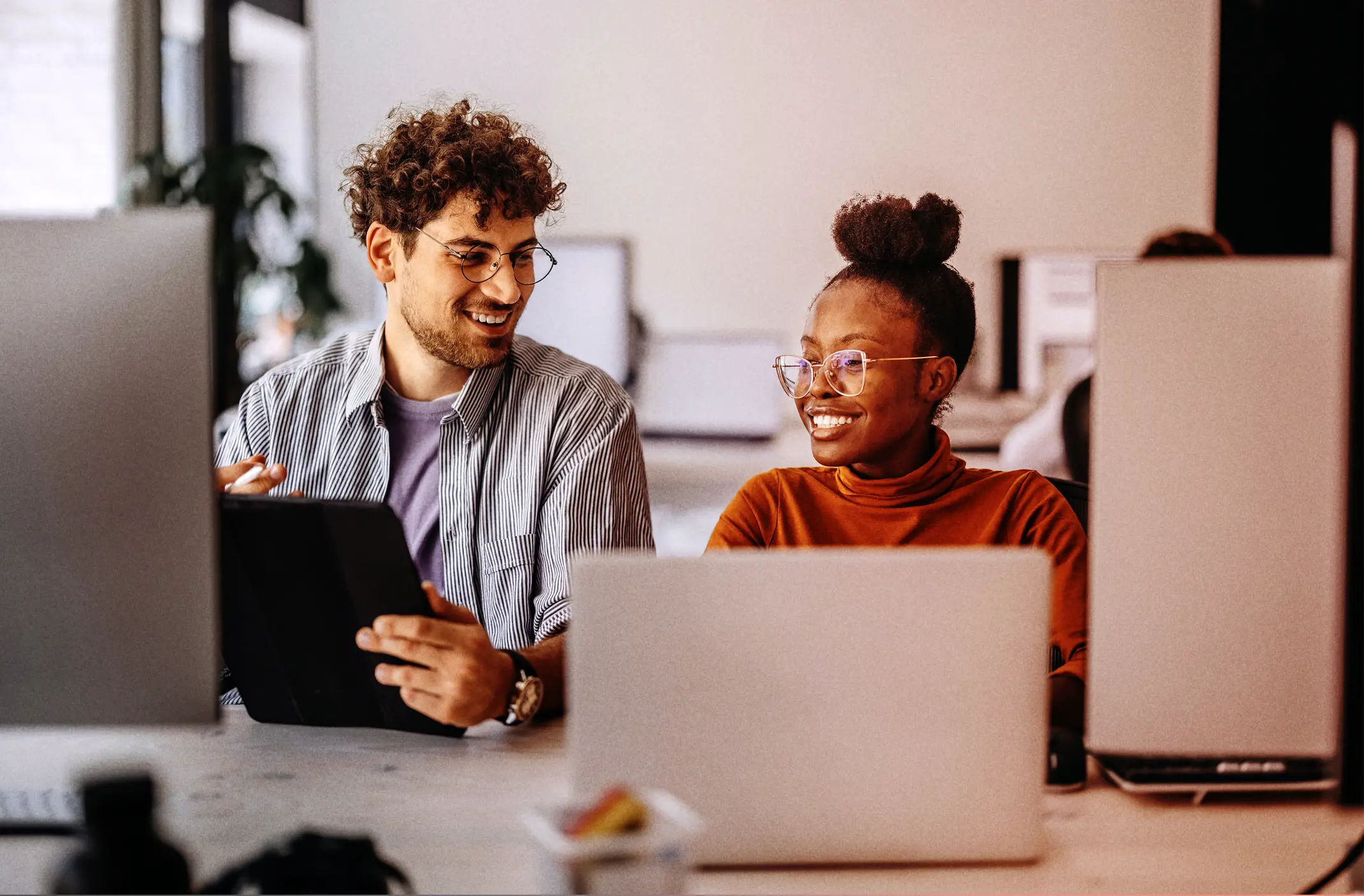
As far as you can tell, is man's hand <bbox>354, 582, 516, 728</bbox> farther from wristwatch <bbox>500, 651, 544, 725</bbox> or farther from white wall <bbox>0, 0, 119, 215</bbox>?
white wall <bbox>0, 0, 119, 215</bbox>

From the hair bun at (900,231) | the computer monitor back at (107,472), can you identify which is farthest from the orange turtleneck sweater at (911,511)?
the computer monitor back at (107,472)

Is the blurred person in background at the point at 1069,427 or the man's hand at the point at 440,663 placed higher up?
the blurred person in background at the point at 1069,427

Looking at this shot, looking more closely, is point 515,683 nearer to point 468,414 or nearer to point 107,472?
point 107,472

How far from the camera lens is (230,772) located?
105 centimetres

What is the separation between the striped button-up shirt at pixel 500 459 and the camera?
1.63 meters

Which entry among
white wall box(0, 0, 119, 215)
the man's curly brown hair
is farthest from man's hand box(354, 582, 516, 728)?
white wall box(0, 0, 119, 215)

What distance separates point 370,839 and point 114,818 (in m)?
0.16

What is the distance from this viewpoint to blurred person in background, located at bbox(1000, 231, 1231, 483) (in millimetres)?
2383

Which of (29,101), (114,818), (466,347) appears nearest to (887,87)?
(466,347)

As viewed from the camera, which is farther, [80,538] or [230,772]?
[230,772]

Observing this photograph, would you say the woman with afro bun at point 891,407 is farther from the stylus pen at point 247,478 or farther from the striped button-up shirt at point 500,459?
the stylus pen at point 247,478

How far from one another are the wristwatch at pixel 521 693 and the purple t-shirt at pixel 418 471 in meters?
0.54

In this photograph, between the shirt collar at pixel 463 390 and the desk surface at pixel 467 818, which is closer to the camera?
the desk surface at pixel 467 818

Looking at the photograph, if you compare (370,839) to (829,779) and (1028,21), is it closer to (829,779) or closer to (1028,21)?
(829,779)
